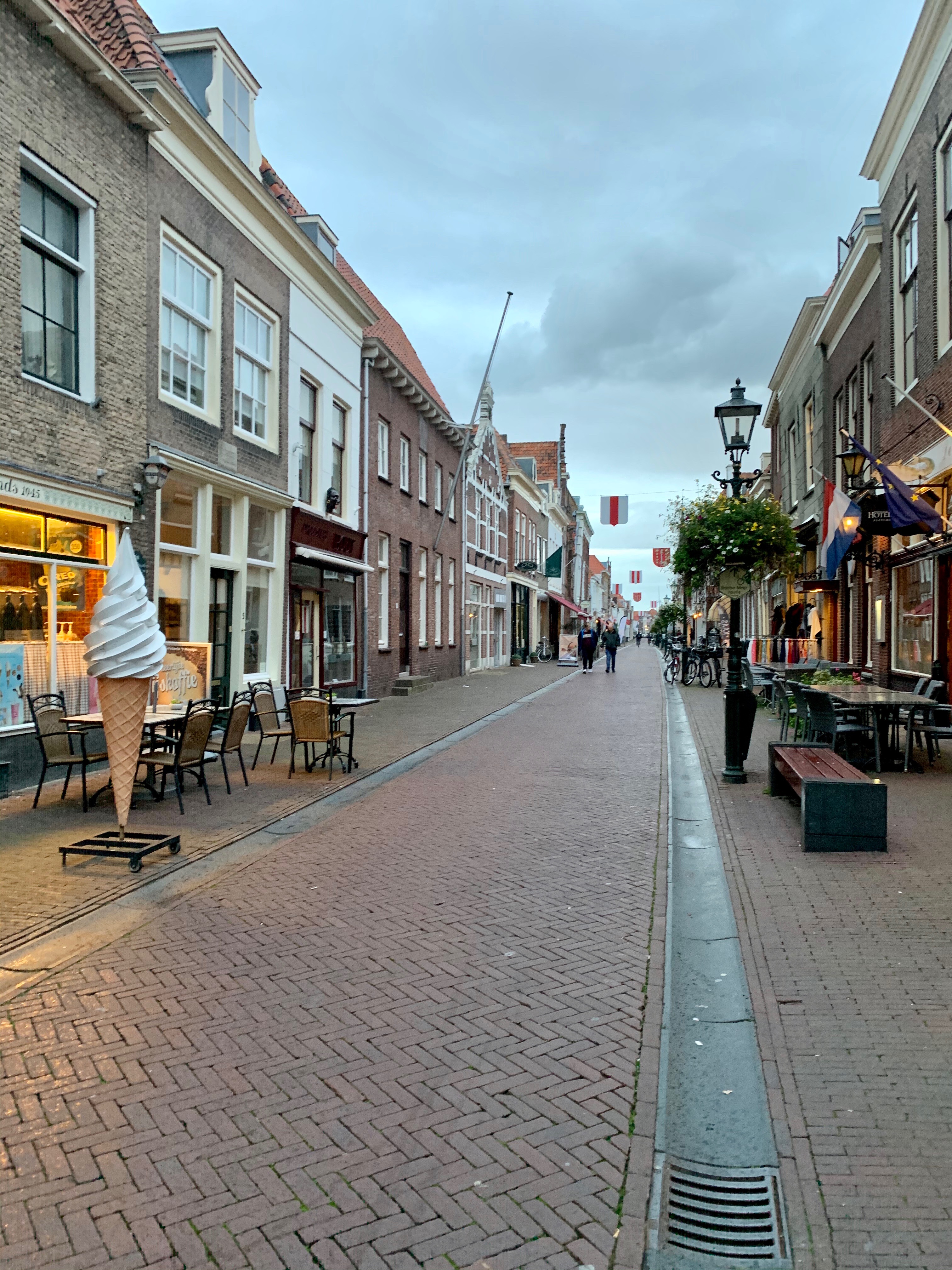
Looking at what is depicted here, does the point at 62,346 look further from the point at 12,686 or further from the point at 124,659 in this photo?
the point at 124,659

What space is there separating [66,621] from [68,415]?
6.98 feet

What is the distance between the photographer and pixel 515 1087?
3484 millimetres

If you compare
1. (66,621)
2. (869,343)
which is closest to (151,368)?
(66,621)

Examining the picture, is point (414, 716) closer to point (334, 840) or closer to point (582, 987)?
point (334, 840)

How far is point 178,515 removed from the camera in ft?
40.0

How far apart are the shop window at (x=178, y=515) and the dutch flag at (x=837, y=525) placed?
8910 mm

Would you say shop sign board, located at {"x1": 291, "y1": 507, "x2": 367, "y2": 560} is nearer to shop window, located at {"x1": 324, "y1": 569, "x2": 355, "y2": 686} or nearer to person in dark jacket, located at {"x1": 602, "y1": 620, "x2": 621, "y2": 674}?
shop window, located at {"x1": 324, "y1": 569, "x2": 355, "y2": 686}

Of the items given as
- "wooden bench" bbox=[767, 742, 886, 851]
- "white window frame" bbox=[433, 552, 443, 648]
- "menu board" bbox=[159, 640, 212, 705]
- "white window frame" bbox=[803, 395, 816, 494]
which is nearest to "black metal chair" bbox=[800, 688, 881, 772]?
"wooden bench" bbox=[767, 742, 886, 851]

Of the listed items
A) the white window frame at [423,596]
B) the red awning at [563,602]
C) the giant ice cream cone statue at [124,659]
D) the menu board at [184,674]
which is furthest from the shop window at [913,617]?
the red awning at [563,602]

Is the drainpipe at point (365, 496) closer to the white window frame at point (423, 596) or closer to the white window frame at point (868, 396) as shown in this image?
the white window frame at point (423, 596)

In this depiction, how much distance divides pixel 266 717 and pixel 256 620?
12.6ft

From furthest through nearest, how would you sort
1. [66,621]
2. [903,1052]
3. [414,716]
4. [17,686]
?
[414,716]
[66,621]
[17,686]
[903,1052]

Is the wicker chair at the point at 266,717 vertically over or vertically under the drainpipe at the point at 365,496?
under

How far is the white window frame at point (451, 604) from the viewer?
27500mm
